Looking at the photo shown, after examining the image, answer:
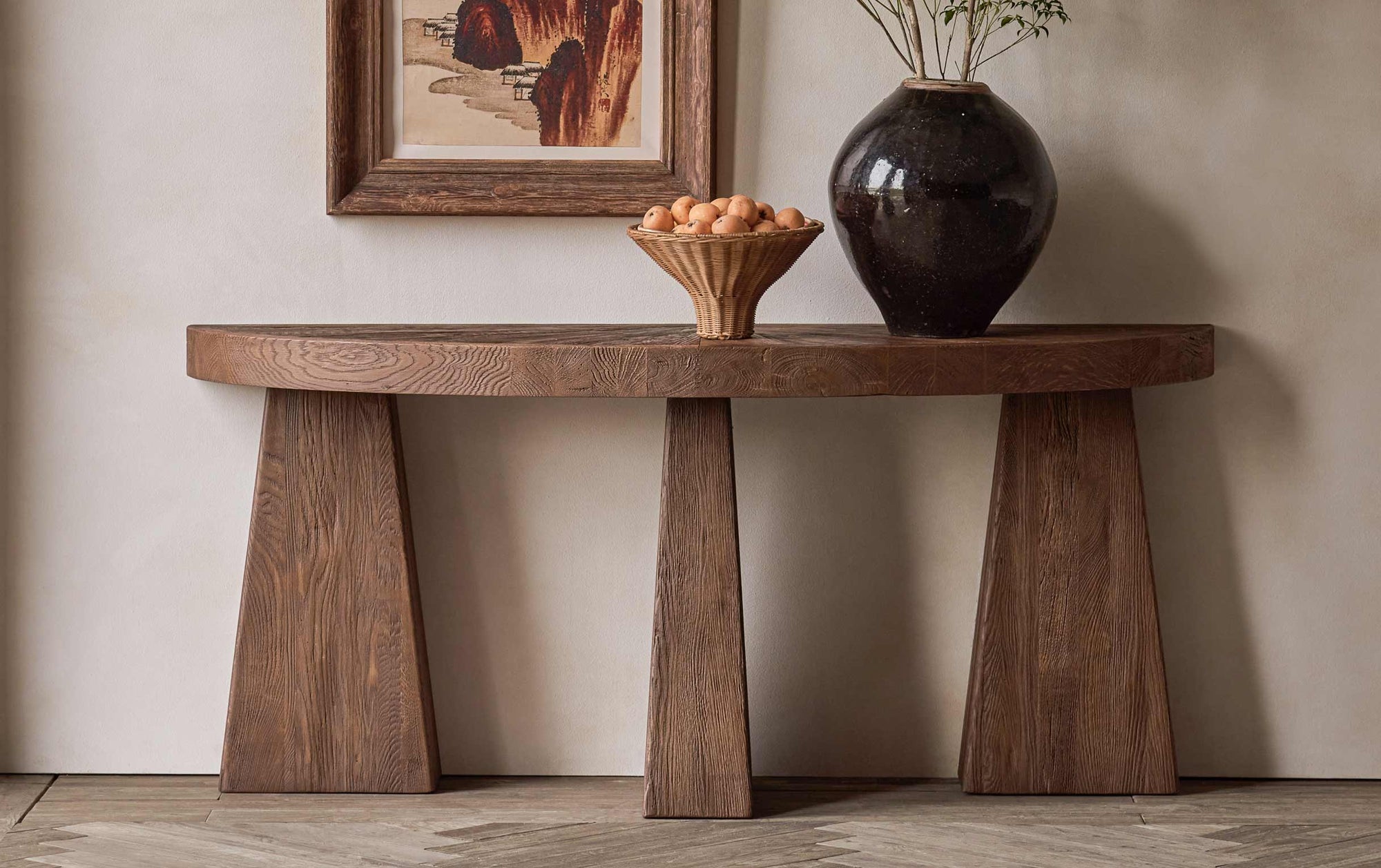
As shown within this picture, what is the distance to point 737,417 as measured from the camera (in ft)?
7.38

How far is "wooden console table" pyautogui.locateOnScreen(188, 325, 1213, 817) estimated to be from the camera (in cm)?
206

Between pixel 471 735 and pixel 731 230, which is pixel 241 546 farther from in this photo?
pixel 731 230

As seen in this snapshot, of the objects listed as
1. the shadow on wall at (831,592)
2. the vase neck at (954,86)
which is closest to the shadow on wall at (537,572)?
the shadow on wall at (831,592)

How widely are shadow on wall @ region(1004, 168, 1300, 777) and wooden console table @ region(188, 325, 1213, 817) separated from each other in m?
0.08

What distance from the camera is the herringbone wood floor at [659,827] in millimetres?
1942

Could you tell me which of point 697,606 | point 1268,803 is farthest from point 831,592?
point 1268,803

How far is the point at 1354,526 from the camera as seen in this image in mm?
2260

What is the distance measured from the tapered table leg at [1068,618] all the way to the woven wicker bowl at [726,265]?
0.49m

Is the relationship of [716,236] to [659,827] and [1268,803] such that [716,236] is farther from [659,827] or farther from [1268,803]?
[1268,803]

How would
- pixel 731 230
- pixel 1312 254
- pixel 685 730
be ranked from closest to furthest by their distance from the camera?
1. pixel 731 230
2. pixel 685 730
3. pixel 1312 254

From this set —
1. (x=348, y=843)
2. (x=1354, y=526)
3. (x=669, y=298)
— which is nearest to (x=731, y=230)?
(x=669, y=298)

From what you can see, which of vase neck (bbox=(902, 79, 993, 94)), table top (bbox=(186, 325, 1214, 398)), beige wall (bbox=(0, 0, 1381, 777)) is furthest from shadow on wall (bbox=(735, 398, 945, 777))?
vase neck (bbox=(902, 79, 993, 94))

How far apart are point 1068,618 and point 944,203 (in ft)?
2.40

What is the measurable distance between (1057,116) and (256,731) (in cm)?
168
